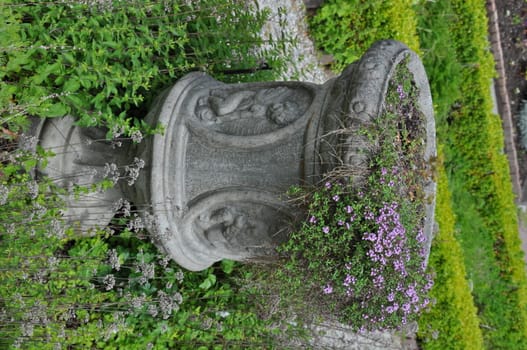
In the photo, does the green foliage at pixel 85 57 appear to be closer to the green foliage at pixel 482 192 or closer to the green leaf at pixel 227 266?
the green leaf at pixel 227 266

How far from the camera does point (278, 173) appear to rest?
2523 millimetres

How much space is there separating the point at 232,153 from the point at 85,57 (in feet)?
2.88

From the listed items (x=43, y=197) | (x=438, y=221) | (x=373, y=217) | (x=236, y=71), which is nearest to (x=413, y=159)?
(x=373, y=217)

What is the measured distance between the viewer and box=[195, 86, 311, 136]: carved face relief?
8.55 ft

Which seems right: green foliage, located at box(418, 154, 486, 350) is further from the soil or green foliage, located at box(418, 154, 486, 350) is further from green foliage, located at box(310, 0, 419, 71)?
the soil

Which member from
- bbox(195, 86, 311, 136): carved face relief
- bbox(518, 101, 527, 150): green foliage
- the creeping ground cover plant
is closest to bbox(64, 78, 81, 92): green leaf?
bbox(195, 86, 311, 136): carved face relief

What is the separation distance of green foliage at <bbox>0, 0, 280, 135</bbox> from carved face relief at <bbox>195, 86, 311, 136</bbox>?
37cm

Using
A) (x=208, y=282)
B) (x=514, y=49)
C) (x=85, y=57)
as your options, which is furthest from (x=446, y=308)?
(x=514, y=49)

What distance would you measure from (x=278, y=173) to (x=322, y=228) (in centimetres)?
37

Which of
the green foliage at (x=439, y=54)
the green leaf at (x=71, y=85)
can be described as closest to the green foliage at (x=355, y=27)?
the green foliage at (x=439, y=54)

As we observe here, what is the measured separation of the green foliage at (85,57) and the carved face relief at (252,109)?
37 centimetres

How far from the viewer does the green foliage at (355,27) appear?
5.21m

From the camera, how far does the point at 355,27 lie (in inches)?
209

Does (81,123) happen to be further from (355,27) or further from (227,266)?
(355,27)
